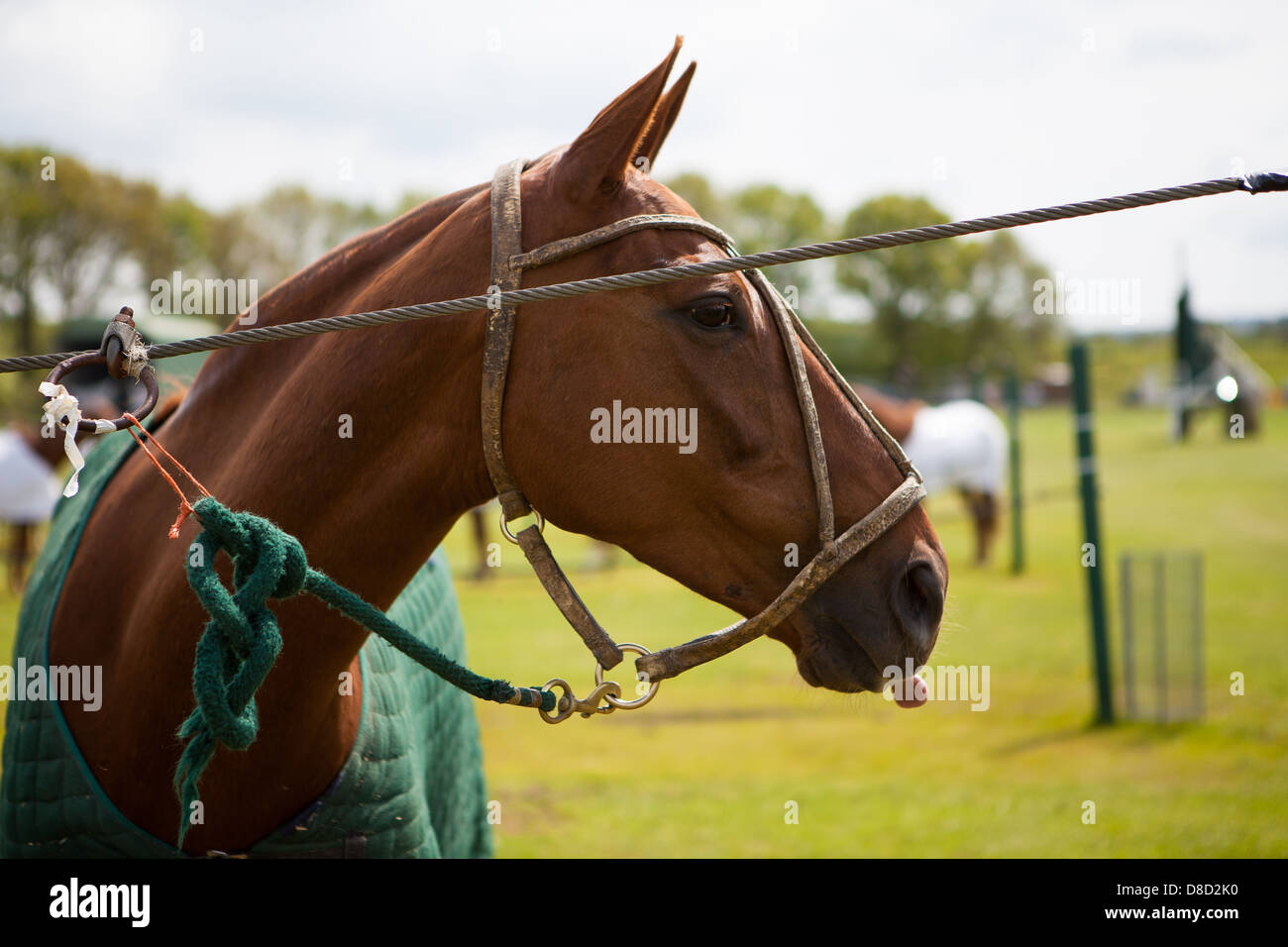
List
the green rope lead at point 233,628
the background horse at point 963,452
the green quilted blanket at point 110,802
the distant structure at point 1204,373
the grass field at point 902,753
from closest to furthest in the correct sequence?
the green rope lead at point 233,628, the green quilted blanket at point 110,802, the grass field at point 902,753, the background horse at point 963,452, the distant structure at point 1204,373

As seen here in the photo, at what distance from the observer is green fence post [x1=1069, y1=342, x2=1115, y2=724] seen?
668 cm

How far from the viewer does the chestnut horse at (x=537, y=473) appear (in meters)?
1.73

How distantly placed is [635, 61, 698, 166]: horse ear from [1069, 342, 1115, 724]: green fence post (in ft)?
17.7

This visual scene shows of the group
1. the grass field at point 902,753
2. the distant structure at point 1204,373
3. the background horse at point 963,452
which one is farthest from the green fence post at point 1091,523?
the distant structure at point 1204,373

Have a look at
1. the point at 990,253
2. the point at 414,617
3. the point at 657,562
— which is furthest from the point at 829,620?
the point at 990,253

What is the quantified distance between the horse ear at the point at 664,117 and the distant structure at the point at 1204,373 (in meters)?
18.3

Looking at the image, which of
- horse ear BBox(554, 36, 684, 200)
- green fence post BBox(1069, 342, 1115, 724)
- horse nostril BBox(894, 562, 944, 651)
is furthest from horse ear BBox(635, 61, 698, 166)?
green fence post BBox(1069, 342, 1115, 724)

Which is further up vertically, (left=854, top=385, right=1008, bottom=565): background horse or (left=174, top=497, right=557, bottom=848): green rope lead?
(left=854, top=385, right=1008, bottom=565): background horse

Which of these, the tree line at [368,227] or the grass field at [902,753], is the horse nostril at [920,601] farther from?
the tree line at [368,227]

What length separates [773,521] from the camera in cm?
175

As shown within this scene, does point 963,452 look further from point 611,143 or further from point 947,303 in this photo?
point 947,303

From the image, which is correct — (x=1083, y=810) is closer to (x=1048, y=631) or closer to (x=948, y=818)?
(x=948, y=818)

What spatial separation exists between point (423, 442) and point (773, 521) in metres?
0.69

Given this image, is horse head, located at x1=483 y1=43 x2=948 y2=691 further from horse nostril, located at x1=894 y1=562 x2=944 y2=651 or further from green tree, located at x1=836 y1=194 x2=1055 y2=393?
green tree, located at x1=836 y1=194 x2=1055 y2=393
